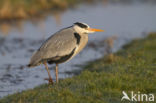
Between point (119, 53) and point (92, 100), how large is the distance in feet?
21.6

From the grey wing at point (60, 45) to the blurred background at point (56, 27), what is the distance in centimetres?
135

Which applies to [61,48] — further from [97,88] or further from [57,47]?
[97,88]

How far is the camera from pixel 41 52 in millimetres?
7973

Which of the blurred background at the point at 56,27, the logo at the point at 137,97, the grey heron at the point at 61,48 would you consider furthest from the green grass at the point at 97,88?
the blurred background at the point at 56,27

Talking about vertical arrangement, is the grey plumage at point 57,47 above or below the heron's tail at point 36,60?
above

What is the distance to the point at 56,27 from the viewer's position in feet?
59.7

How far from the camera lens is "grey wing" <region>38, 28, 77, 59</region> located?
7914mm

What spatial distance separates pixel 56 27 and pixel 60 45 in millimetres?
10278

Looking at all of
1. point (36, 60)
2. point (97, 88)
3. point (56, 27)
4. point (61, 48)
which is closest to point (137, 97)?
point (97, 88)

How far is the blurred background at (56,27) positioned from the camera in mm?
11148

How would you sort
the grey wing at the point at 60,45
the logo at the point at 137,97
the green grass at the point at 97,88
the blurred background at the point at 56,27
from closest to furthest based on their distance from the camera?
the green grass at the point at 97,88, the logo at the point at 137,97, the grey wing at the point at 60,45, the blurred background at the point at 56,27

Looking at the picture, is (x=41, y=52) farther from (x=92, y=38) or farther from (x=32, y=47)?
(x=92, y=38)

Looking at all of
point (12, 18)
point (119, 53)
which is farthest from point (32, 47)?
point (12, 18)

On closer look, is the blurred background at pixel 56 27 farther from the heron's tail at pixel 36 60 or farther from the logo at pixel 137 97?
the logo at pixel 137 97
